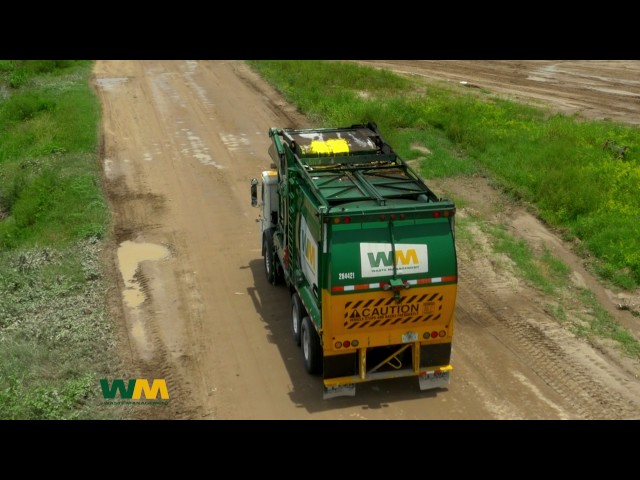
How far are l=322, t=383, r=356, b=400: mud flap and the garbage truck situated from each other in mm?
16

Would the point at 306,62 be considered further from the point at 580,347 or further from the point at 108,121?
the point at 580,347

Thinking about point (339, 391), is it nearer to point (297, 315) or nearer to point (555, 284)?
point (297, 315)

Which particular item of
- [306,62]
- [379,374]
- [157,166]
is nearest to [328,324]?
[379,374]

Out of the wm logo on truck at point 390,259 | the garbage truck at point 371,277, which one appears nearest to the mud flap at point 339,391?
the garbage truck at point 371,277

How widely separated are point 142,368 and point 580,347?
306 inches

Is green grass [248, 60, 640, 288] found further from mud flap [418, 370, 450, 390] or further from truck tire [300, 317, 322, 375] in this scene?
truck tire [300, 317, 322, 375]

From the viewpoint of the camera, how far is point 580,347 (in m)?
14.0

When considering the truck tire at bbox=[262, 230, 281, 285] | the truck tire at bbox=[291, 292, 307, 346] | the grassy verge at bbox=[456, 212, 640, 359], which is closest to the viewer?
the truck tire at bbox=[291, 292, 307, 346]

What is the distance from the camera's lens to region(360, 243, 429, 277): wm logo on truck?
11508 mm

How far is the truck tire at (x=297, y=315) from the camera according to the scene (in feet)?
44.7

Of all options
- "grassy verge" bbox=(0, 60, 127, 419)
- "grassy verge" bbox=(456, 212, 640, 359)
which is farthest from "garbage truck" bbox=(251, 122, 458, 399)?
"grassy verge" bbox=(456, 212, 640, 359)

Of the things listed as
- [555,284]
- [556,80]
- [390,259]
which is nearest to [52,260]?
[390,259]

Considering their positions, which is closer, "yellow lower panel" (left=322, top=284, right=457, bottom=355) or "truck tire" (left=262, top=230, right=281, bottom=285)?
"yellow lower panel" (left=322, top=284, right=457, bottom=355)

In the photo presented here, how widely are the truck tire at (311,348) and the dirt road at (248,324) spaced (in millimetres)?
221
